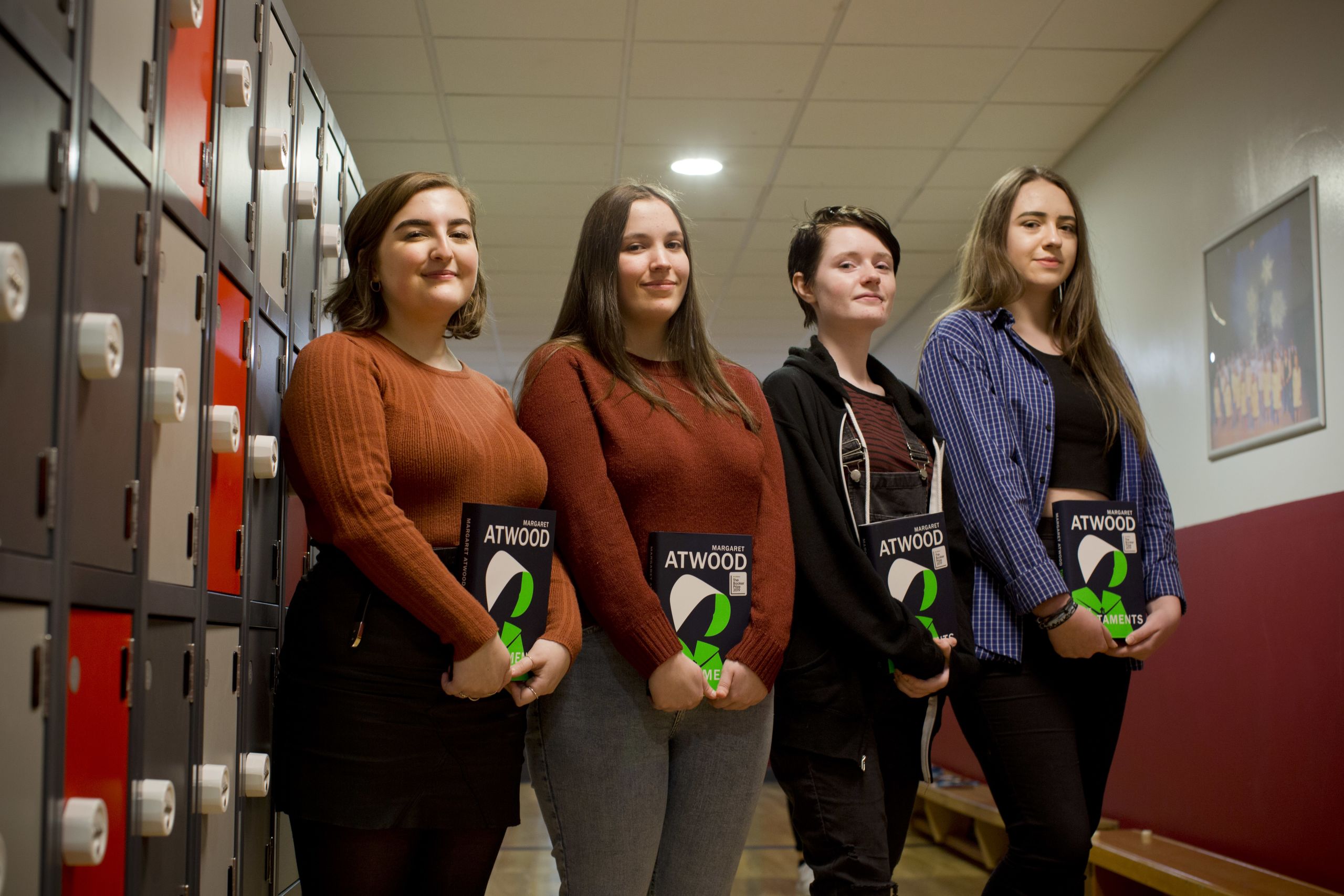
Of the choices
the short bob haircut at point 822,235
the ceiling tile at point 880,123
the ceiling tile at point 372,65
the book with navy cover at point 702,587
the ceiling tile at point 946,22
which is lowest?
the book with navy cover at point 702,587

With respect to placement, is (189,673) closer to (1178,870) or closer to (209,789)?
(209,789)

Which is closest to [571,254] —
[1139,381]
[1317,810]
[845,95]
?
[845,95]

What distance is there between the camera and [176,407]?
1237 millimetres

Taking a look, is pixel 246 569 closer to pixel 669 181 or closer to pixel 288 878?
pixel 288 878

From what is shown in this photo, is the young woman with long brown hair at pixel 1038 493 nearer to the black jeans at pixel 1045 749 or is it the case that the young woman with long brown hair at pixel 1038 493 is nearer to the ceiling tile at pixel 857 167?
the black jeans at pixel 1045 749

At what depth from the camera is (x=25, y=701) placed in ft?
3.10

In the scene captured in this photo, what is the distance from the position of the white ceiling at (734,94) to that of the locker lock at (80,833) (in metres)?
2.25

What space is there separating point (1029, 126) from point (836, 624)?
3.59 metres

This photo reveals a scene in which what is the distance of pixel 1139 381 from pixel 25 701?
411cm

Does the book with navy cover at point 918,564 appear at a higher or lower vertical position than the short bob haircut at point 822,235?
lower

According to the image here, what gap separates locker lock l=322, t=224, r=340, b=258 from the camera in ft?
7.18

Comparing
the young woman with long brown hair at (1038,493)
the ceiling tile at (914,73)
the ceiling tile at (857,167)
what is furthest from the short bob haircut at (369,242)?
the ceiling tile at (857,167)

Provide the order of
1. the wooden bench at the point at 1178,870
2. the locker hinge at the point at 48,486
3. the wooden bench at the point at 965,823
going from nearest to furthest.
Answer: the locker hinge at the point at 48,486 < the wooden bench at the point at 1178,870 < the wooden bench at the point at 965,823

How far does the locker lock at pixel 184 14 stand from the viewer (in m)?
1.30
